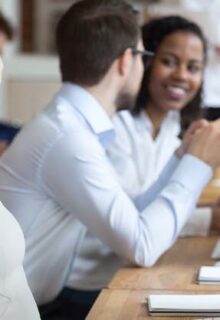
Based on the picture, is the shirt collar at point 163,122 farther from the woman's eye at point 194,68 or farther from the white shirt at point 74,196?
the white shirt at point 74,196

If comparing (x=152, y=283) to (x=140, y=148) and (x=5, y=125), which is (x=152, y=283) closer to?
(x=140, y=148)

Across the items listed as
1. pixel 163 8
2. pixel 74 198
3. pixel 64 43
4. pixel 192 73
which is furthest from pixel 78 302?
pixel 163 8

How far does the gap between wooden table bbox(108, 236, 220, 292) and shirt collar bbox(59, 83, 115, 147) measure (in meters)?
0.33

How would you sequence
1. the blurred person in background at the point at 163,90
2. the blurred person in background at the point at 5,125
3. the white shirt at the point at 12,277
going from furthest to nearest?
1. the blurred person in background at the point at 5,125
2. the blurred person in background at the point at 163,90
3. the white shirt at the point at 12,277

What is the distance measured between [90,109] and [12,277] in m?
0.79

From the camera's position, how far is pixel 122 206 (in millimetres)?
1679

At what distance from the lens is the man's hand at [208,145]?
70.2 inches

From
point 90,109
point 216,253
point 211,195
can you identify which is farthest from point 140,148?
point 216,253

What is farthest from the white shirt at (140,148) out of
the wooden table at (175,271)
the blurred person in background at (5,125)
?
the blurred person in background at (5,125)

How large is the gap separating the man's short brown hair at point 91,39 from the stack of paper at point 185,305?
0.71 meters

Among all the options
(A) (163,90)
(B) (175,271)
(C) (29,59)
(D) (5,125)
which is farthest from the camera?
(C) (29,59)

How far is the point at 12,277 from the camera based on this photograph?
1.13m

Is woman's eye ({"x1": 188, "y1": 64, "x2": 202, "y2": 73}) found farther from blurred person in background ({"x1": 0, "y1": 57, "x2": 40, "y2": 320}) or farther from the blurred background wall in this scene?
the blurred background wall

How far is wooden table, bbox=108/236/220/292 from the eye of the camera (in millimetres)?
1542
